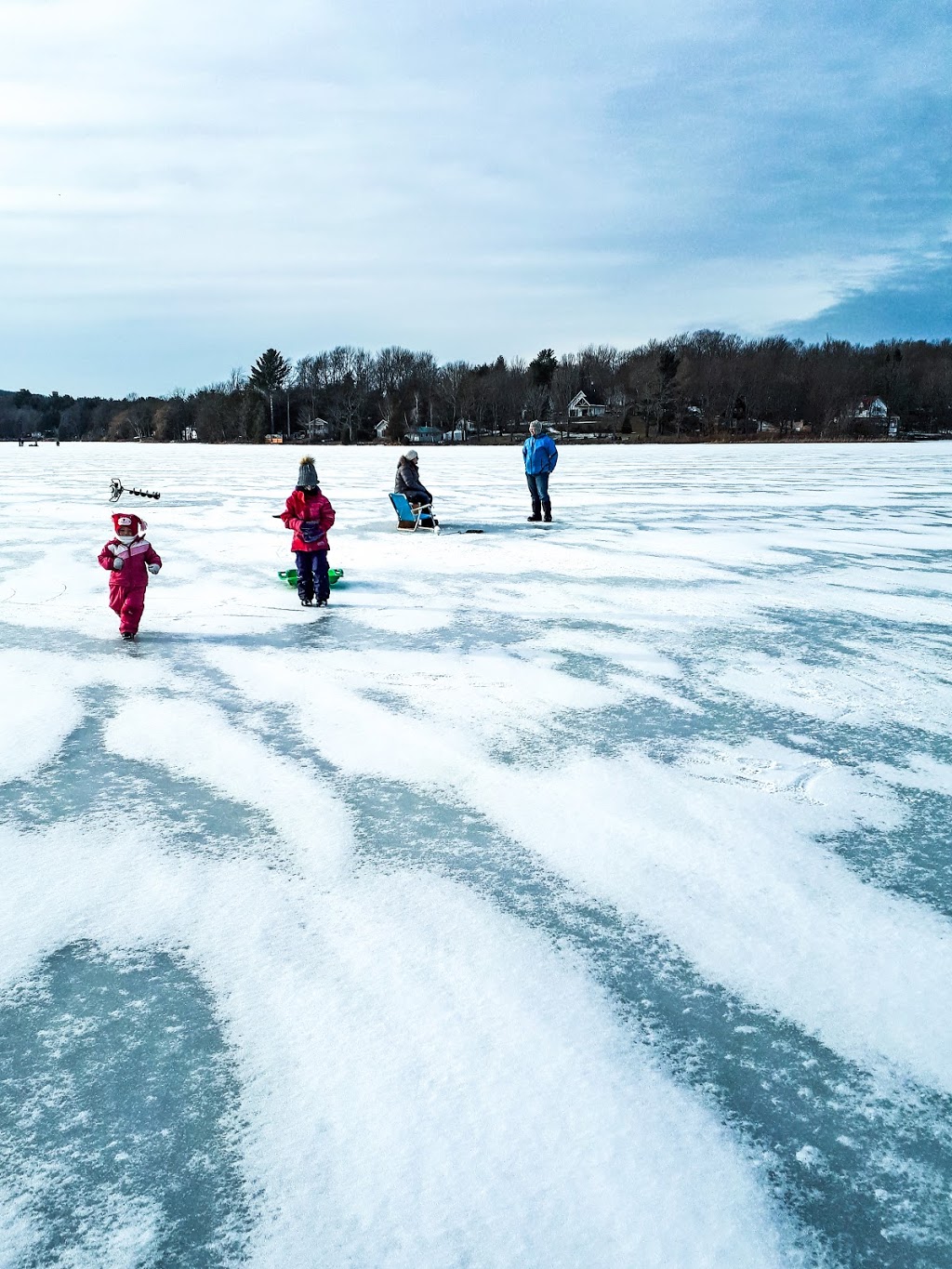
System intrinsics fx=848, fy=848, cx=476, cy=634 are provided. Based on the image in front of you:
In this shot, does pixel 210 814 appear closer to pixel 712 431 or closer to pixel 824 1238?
pixel 824 1238

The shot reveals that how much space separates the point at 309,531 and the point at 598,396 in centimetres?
10052

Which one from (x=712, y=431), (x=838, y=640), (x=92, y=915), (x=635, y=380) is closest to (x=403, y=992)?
(x=92, y=915)

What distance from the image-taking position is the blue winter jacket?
35.5 ft

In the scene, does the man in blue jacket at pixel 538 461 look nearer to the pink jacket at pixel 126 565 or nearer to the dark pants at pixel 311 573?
the dark pants at pixel 311 573

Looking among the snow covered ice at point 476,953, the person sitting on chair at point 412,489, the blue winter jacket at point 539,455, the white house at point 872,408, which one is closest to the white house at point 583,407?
the white house at point 872,408

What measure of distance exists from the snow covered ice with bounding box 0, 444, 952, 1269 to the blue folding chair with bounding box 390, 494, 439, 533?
18.1ft

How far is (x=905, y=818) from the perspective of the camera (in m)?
2.92

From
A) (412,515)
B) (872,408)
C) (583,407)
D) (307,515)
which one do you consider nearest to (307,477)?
(307,515)

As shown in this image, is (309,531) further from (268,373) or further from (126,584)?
(268,373)

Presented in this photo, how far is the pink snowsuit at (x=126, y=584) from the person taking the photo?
531cm

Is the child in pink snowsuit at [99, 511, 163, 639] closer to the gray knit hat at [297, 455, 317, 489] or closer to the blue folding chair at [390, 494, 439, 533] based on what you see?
the gray knit hat at [297, 455, 317, 489]

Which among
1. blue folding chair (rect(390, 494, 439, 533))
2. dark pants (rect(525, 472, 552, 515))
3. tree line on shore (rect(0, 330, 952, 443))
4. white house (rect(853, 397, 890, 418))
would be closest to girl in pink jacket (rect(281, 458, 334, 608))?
blue folding chair (rect(390, 494, 439, 533))

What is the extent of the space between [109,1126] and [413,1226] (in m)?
0.63

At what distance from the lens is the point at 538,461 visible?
11.0 metres
